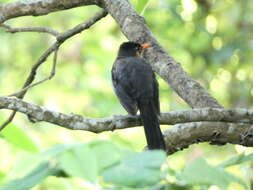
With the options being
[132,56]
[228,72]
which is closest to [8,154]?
[132,56]

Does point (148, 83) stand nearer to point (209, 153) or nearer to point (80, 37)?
point (209, 153)

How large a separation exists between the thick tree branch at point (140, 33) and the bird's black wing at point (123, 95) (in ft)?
1.45

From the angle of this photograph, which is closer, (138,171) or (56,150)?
(138,171)

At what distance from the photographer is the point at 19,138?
6.62 ft

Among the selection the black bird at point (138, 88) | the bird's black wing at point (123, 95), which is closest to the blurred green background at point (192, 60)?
the black bird at point (138, 88)

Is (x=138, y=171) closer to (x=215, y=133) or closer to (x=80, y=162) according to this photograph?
(x=80, y=162)

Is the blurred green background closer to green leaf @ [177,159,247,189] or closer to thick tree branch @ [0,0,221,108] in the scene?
thick tree branch @ [0,0,221,108]

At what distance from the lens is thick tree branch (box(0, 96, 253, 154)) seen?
268cm

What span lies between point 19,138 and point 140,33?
1922 mm

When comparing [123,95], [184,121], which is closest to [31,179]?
[184,121]

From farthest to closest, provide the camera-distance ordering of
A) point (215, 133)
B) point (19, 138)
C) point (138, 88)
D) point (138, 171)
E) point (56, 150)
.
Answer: point (138, 88)
point (215, 133)
point (19, 138)
point (56, 150)
point (138, 171)

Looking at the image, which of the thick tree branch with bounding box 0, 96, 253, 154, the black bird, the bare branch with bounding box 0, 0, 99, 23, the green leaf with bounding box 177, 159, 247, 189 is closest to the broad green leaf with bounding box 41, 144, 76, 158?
Answer: the green leaf with bounding box 177, 159, 247, 189

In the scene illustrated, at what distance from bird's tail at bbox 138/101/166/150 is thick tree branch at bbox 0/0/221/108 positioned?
0.29m

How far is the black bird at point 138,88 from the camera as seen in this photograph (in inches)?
151
